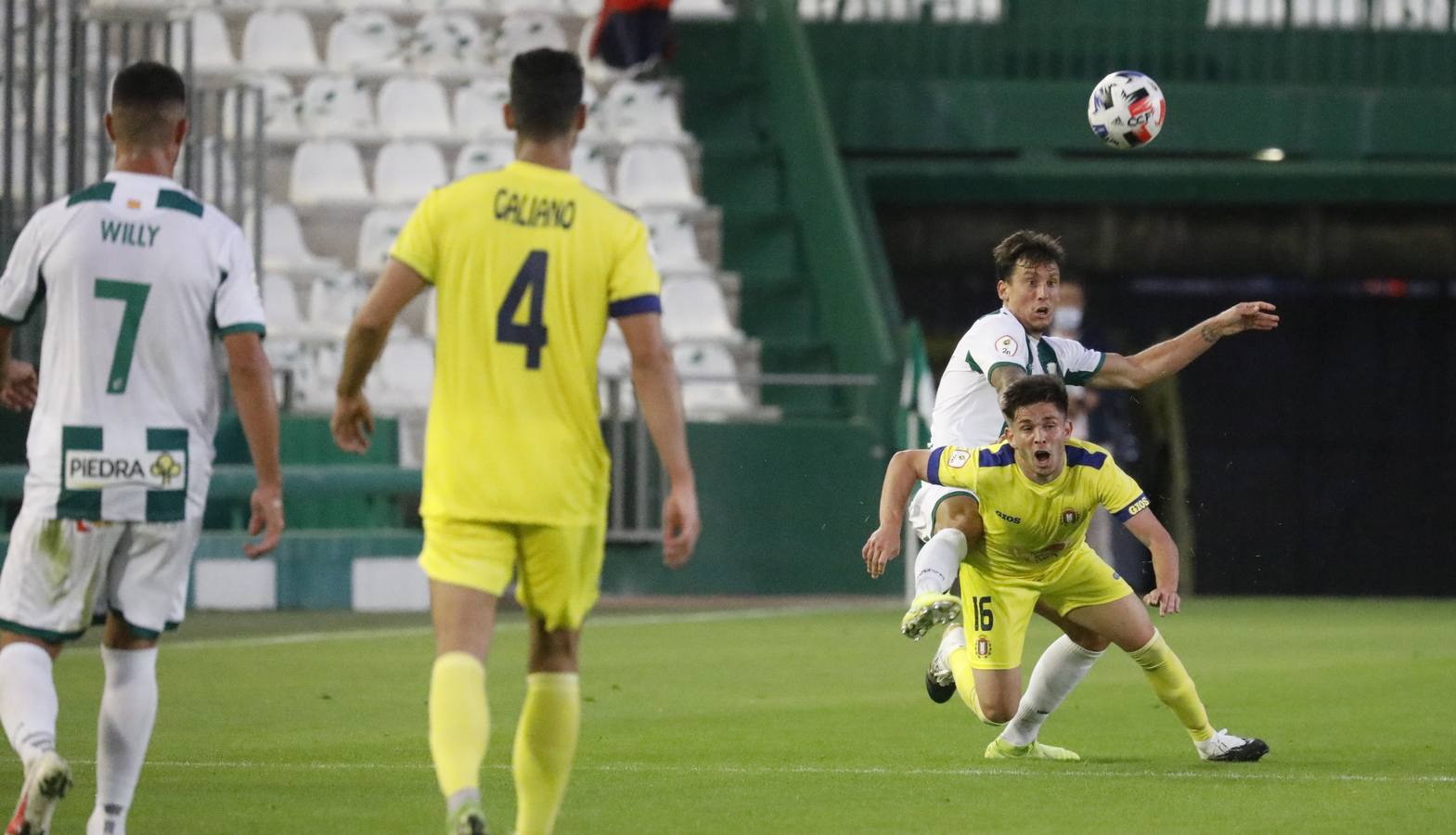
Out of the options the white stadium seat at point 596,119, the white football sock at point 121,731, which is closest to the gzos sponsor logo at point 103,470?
the white football sock at point 121,731

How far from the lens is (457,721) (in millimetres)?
5258

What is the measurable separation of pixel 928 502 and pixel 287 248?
11303mm

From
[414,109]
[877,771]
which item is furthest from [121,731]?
[414,109]

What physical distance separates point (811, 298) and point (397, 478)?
4658 millimetres

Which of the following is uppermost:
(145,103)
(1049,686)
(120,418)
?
(145,103)

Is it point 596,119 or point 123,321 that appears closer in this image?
point 123,321

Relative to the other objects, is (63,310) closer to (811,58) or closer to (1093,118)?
(1093,118)

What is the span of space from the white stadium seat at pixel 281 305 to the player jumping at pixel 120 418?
1236 centimetres

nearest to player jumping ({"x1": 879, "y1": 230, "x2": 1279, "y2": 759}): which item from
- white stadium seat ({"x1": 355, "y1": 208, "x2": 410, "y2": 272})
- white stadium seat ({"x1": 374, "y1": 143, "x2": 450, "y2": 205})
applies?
white stadium seat ({"x1": 355, "y1": 208, "x2": 410, "y2": 272})

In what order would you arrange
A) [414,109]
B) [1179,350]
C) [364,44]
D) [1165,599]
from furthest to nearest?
[364,44] → [414,109] → [1179,350] → [1165,599]

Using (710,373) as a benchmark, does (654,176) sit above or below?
above

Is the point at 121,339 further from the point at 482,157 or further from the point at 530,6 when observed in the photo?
the point at 530,6

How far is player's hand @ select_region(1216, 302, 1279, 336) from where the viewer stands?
8195mm

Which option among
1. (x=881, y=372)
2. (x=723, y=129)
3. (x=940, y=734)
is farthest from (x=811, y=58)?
(x=940, y=734)
